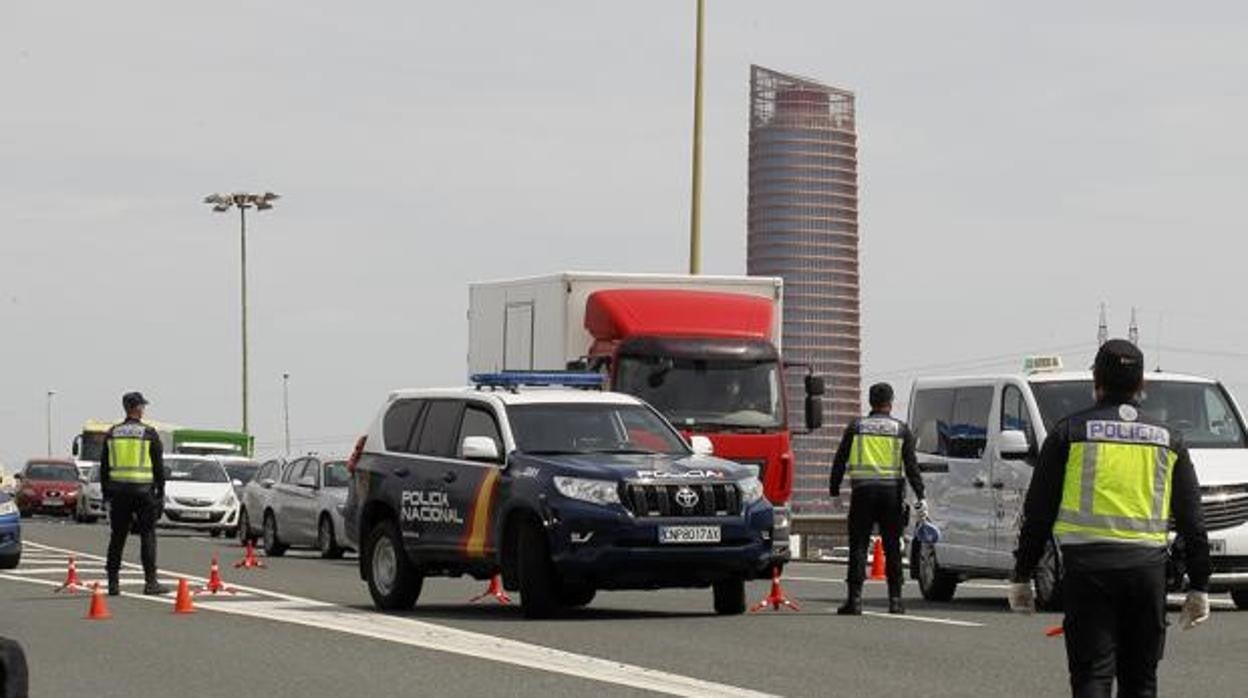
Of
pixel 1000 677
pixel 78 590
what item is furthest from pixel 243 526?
pixel 1000 677

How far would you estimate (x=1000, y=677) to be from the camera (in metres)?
14.8

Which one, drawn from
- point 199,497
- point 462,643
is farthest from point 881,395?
point 199,497

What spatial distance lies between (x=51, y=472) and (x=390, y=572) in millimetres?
52668

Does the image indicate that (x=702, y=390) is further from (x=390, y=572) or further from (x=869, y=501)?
(x=869, y=501)

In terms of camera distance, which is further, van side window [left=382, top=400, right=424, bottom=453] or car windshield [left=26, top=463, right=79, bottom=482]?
car windshield [left=26, top=463, right=79, bottom=482]

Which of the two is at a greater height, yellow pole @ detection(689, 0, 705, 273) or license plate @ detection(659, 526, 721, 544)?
yellow pole @ detection(689, 0, 705, 273)

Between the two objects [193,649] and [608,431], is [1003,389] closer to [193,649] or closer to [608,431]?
[608,431]

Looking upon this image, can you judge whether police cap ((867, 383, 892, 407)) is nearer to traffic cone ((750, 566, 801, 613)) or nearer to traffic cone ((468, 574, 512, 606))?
traffic cone ((750, 566, 801, 613))

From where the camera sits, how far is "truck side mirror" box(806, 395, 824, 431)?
2884 centimetres

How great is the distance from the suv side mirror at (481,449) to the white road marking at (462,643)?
1283mm

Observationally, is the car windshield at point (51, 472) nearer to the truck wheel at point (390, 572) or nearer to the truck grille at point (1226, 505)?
→ the truck wheel at point (390, 572)

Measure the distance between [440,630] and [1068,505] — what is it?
962 cm

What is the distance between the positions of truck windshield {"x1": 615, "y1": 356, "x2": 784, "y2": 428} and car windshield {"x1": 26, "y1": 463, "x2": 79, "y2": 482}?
148 feet

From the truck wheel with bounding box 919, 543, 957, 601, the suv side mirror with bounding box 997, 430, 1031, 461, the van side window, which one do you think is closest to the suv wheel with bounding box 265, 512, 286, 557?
the truck wheel with bounding box 919, 543, 957, 601
